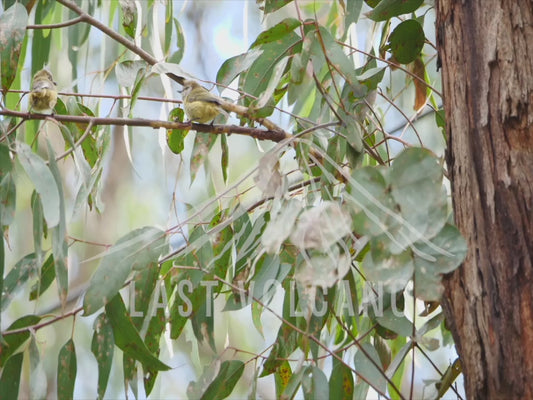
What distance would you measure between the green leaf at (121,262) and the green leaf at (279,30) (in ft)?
1.33

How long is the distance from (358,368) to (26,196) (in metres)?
3.44

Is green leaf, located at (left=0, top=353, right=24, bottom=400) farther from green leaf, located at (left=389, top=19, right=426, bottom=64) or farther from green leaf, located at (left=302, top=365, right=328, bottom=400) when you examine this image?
green leaf, located at (left=389, top=19, right=426, bottom=64)

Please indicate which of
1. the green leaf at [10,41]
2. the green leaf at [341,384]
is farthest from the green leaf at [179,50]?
the green leaf at [341,384]

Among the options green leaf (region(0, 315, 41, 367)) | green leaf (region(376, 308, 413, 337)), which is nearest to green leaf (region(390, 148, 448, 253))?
green leaf (region(376, 308, 413, 337))

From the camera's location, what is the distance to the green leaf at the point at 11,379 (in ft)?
5.10

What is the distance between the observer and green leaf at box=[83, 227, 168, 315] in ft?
4.34

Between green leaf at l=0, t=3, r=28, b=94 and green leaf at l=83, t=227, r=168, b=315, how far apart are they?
37cm

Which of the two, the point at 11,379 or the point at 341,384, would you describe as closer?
the point at 341,384

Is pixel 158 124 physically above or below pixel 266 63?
below

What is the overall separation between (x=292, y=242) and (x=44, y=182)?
1.36 feet

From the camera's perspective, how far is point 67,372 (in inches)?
59.7

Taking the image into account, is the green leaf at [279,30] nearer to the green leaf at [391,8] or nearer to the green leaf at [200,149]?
the green leaf at [391,8]

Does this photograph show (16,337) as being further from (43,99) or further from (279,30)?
(279,30)

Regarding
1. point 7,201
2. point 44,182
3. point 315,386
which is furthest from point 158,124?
point 315,386
